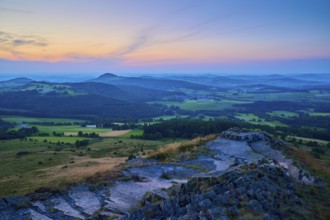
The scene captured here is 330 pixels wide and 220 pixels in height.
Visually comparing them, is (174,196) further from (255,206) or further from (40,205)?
(40,205)

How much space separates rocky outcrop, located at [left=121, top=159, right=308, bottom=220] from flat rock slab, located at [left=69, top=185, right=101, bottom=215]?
304cm

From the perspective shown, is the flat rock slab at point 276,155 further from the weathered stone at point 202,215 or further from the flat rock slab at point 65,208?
the flat rock slab at point 65,208

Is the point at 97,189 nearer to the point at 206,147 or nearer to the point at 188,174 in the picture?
the point at 188,174

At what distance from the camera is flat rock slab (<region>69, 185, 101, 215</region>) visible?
53.2ft

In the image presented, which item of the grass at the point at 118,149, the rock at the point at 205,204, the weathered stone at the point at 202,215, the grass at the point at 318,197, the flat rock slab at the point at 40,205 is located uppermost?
the rock at the point at 205,204

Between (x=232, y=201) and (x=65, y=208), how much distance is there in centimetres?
939

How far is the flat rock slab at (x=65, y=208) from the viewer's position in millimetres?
15387

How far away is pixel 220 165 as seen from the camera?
24.7 meters

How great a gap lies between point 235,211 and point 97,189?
10317 mm

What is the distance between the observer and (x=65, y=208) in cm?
1602

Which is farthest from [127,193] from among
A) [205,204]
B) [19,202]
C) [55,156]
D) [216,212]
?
[55,156]

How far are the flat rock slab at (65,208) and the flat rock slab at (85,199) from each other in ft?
1.59

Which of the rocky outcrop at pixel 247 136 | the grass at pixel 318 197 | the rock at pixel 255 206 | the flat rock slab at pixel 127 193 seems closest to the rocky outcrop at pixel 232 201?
the rock at pixel 255 206

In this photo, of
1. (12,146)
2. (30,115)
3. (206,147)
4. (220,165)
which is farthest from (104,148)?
(30,115)
